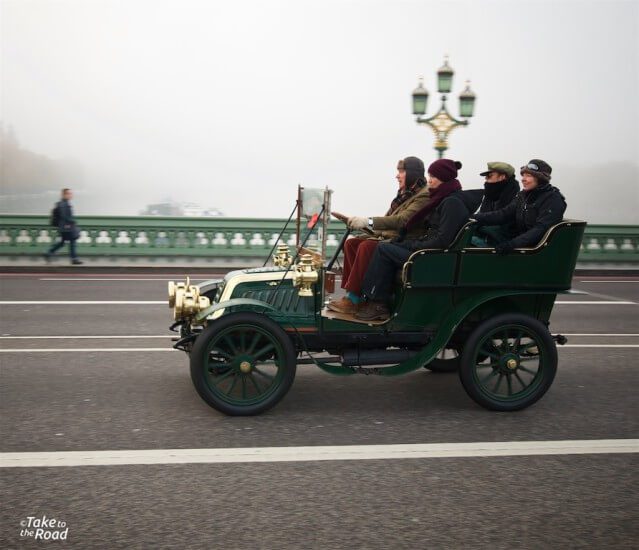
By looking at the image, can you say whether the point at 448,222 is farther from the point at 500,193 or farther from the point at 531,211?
the point at 500,193

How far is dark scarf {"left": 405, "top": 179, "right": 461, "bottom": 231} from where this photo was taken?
5.53 meters

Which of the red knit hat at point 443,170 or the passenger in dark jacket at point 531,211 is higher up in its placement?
the red knit hat at point 443,170

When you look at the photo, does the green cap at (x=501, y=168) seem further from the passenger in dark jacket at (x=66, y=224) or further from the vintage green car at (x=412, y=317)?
the passenger in dark jacket at (x=66, y=224)

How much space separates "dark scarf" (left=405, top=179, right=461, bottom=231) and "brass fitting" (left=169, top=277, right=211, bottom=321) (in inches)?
62.2

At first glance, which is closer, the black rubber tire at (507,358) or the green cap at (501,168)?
the black rubber tire at (507,358)

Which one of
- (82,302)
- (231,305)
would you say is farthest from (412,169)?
(82,302)

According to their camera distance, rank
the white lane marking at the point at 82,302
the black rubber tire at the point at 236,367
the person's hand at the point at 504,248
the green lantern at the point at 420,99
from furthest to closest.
Result: the green lantern at the point at 420,99 → the white lane marking at the point at 82,302 → the person's hand at the point at 504,248 → the black rubber tire at the point at 236,367

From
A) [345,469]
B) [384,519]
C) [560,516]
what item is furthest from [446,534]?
[345,469]

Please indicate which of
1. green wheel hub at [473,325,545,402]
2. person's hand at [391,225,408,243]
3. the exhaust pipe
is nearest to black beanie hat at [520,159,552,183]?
person's hand at [391,225,408,243]

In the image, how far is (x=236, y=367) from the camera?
16.9 ft

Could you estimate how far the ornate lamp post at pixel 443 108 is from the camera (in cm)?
1873

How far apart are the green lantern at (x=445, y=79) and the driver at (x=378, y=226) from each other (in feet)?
44.6

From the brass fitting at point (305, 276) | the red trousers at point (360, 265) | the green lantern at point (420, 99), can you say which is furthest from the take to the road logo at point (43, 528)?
the green lantern at point (420, 99)

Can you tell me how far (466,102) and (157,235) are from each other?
806 centimetres
